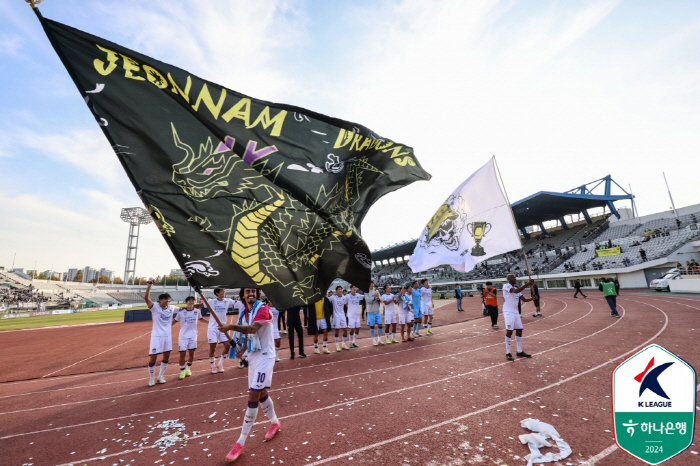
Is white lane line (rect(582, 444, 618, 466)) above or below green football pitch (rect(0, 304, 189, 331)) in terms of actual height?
below

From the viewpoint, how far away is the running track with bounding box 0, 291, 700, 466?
13.0ft

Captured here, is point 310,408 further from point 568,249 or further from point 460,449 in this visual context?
point 568,249

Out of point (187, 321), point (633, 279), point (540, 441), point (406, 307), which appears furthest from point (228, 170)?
point (633, 279)

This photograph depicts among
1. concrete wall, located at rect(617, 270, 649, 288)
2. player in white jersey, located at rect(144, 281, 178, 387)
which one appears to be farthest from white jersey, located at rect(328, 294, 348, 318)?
concrete wall, located at rect(617, 270, 649, 288)

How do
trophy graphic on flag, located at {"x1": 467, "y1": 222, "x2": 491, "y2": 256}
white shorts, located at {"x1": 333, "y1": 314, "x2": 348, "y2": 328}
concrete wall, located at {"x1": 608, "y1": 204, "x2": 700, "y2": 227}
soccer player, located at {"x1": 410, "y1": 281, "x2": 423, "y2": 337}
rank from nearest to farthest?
trophy graphic on flag, located at {"x1": 467, "y1": 222, "x2": 491, "y2": 256}, white shorts, located at {"x1": 333, "y1": 314, "x2": 348, "y2": 328}, soccer player, located at {"x1": 410, "y1": 281, "x2": 423, "y2": 337}, concrete wall, located at {"x1": 608, "y1": 204, "x2": 700, "y2": 227}

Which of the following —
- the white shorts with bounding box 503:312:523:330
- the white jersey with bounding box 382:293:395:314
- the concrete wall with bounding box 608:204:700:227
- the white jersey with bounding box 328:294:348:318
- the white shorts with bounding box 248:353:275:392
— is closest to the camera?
the white shorts with bounding box 248:353:275:392

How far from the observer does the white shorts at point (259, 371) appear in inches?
170

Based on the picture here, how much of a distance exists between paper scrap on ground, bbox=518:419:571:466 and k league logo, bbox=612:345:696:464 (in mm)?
625

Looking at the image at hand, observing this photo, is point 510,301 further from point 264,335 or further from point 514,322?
point 264,335

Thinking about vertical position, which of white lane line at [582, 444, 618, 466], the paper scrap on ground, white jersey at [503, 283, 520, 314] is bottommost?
white lane line at [582, 444, 618, 466]

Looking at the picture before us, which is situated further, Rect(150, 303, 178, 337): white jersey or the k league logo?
Rect(150, 303, 178, 337): white jersey

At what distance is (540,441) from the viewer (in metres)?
3.75

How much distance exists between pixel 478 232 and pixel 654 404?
21.6ft

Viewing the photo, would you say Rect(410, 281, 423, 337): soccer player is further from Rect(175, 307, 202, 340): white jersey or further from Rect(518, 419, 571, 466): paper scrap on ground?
Rect(518, 419, 571, 466): paper scrap on ground
